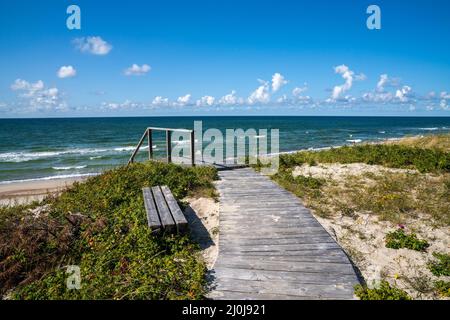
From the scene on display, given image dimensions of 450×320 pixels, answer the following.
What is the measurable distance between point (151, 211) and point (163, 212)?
27cm

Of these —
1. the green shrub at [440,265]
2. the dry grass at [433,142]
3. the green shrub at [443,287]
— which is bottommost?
the green shrub at [443,287]

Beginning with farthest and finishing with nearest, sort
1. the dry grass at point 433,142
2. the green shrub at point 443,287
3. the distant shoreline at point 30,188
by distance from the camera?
the dry grass at point 433,142
the distant shoreline at point 30,188
the green shrub at point 443,287

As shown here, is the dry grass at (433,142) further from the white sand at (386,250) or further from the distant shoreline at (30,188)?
the white sand at (386,250)

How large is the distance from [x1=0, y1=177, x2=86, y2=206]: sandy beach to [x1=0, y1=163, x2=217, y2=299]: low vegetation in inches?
283

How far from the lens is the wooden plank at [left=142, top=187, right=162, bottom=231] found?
17.5 ft

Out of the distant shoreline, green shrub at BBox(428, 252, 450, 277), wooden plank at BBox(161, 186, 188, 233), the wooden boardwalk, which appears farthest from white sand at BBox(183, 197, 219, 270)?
the distant shoreline

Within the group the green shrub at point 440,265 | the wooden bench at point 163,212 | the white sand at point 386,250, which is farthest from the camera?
the wooden bench at point 163,212

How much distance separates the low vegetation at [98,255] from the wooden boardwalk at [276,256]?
530 mm

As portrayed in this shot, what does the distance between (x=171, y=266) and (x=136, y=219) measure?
183 centimetres

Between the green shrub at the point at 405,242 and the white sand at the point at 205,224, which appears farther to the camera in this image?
the green shrub at the point at 405,242

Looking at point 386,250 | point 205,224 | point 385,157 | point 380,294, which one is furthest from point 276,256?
point 385,157

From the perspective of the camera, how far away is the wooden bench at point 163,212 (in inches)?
212

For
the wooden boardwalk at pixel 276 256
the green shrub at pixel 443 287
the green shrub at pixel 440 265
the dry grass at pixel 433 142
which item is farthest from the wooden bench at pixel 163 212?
the dry grass at pixel 433 142

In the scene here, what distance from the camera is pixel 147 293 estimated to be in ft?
12.9
